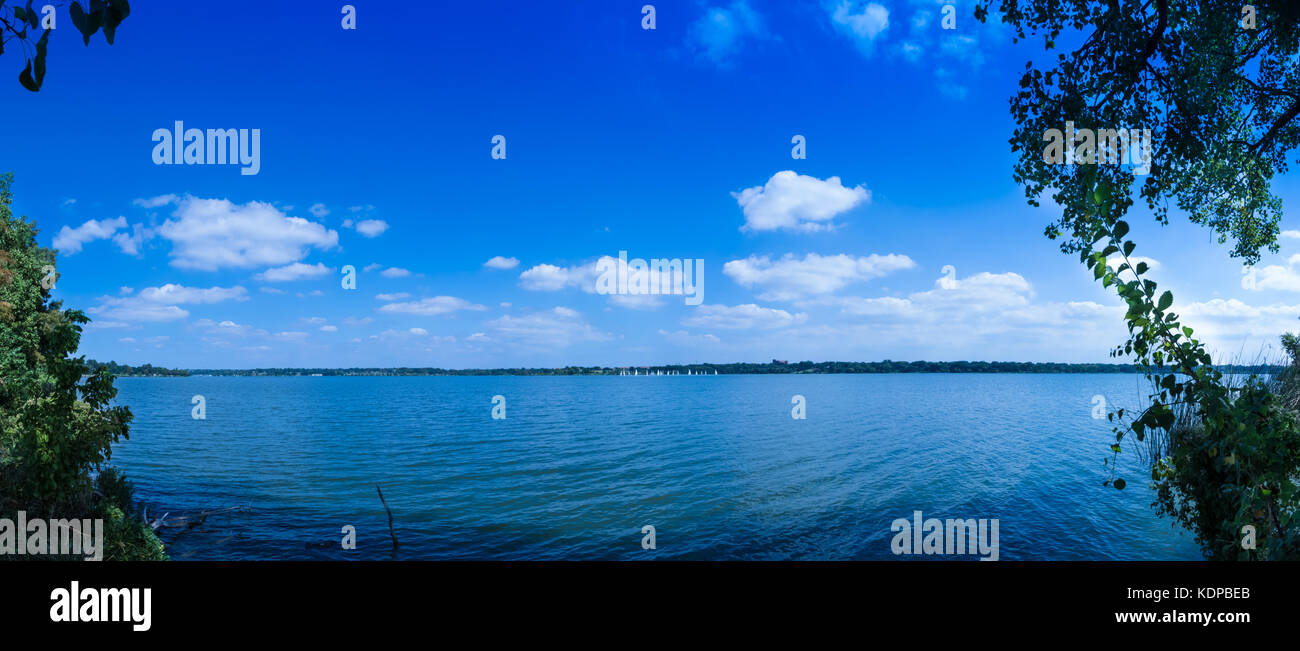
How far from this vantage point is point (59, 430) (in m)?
11.3

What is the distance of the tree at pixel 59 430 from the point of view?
11289 mm

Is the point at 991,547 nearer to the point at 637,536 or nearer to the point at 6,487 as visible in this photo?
the point at 637,536

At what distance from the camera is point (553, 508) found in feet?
74.1

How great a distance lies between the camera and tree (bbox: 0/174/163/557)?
11.3m

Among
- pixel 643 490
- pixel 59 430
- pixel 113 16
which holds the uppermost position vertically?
pixel 113 16
